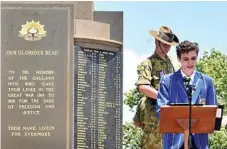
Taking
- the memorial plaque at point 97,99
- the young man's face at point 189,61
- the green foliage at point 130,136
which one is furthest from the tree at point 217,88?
the young man's face at point 189,61

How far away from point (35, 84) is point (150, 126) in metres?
1.35

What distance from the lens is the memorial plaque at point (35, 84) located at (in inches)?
399

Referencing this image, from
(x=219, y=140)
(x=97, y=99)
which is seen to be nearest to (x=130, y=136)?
(x=219, y=140)

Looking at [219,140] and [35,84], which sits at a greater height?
[35,84]

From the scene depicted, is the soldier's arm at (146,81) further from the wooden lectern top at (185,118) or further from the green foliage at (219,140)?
the green foliage at (219,140)

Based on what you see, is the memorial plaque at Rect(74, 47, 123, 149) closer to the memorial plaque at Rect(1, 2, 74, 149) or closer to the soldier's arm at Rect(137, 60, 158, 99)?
the memorial plaque at Rect(1, 2, 74, 149)

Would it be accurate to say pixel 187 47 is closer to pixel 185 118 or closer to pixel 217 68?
pixel 185 118

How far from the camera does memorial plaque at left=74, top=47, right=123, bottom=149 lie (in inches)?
406

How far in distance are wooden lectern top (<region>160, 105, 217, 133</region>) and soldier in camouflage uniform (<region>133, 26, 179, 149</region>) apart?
1.48 meters

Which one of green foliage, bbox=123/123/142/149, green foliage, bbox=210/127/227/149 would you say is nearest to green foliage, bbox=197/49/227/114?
green foliage, bbox=210/127/227/149

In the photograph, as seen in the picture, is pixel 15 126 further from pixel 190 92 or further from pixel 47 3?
pixel 190 92

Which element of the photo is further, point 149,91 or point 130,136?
point 130,136

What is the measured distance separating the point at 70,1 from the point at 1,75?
4.00 ft

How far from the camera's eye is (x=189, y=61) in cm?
874
